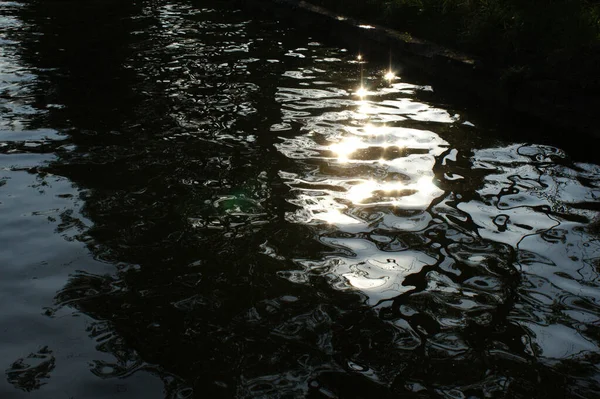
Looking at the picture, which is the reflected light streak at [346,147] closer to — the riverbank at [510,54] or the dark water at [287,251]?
the dark water at [287,251]

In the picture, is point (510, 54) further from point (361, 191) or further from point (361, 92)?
point (361, 191)

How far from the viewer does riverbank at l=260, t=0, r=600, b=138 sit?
686 centimetres

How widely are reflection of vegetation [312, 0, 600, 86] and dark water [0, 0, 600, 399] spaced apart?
1.14 meters

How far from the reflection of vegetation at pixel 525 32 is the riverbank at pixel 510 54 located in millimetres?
12

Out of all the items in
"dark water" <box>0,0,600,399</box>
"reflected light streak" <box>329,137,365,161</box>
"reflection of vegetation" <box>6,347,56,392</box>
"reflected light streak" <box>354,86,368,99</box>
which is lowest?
"reflection of vegetation" <box>6,347,56,392</box>

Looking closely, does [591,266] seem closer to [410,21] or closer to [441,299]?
[441,299]

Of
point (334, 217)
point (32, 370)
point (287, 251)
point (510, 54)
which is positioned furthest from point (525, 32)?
point (32, 370)

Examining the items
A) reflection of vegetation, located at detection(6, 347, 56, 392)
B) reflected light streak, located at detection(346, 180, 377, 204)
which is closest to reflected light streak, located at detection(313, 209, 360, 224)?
reflected light streak, located at detection(346, 180, 377, 204)

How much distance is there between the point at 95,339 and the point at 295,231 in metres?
1.67

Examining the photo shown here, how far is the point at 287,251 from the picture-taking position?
4070 mm

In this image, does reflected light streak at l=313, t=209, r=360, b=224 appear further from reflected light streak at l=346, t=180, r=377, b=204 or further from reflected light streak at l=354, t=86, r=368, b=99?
reflected light streak at l=354, t=86, r=368, b=99

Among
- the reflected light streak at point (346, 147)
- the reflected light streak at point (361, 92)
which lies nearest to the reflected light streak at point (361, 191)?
the reflected light streak at point (346, 147)

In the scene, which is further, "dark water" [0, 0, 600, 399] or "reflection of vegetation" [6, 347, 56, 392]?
"dark water" [0, 0, 600, 399]

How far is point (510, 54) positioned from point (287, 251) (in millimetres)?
5612
